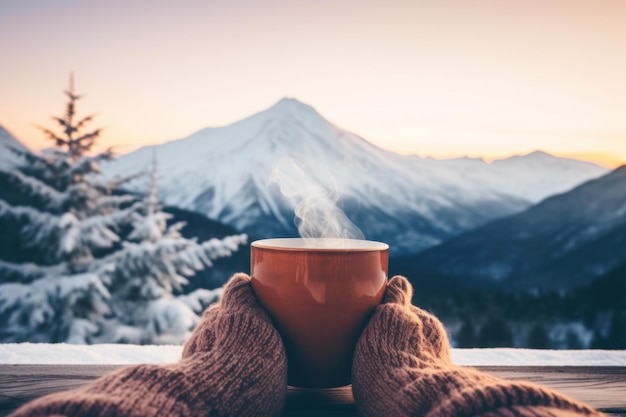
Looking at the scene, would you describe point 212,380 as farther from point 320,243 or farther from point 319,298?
point 320,243

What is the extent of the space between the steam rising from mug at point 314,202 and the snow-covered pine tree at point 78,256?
4.08 metres

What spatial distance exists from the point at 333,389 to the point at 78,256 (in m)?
5.62

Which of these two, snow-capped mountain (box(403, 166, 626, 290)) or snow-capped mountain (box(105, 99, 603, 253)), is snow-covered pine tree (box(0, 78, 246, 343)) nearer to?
snow-capped mountain (box(105, 99, 603, 253))

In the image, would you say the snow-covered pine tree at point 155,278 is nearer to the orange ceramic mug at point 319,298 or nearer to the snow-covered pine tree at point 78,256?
the snow-covered pine tree at point 78,256

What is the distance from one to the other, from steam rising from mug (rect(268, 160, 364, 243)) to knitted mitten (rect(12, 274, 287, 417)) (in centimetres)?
Result: 16

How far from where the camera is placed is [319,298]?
1.70ft

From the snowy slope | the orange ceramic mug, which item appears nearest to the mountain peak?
the snowy slope

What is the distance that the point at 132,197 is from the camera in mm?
5609

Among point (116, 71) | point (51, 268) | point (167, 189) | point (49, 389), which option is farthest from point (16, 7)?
point (49, 389)

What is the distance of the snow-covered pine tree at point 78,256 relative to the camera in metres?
5.06

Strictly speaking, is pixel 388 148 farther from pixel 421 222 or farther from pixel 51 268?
pixel 51 268

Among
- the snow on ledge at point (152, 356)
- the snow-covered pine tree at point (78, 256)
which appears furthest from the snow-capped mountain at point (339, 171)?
the snow on ledge at point (152, 356)

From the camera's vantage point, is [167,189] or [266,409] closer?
[266,409]

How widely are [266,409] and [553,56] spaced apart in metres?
3.49
